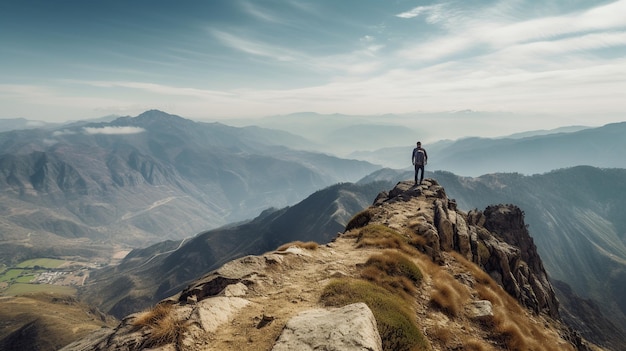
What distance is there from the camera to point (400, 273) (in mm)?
22250

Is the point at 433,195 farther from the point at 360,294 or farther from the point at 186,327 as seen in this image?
the point at 186,327

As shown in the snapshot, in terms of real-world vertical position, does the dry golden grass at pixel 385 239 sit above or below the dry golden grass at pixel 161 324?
below

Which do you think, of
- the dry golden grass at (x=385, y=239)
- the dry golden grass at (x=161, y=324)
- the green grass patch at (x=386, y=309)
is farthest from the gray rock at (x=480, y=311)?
the dry golden grass at (x=161, y=324)

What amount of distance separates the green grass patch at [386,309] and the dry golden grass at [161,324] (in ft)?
22.8

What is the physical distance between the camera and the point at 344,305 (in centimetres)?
1573

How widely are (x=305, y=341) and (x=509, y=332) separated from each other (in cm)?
1466

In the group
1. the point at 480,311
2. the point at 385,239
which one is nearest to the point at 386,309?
the point at 480,311

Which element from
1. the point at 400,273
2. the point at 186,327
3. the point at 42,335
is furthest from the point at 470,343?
the point at 42,335

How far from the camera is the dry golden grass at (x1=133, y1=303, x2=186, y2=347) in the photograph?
1338 cm

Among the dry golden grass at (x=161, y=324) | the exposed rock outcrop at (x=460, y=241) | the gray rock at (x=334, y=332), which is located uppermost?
the gray rock at (x=334, y=332)

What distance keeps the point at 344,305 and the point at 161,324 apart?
8.05 meters

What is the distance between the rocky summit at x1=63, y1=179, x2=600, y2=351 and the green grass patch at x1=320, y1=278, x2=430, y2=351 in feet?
0.18

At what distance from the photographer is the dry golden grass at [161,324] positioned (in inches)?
527

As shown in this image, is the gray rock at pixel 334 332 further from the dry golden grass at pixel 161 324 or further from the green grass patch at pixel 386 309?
the dry golden grass at pixel 161 324
